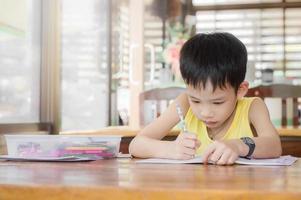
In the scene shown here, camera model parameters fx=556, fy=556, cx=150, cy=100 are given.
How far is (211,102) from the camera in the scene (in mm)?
1344

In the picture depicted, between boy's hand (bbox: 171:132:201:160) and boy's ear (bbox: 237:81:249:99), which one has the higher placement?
boy's ear (bbox: 237:81:249:99)

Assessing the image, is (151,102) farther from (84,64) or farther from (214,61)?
(214,61)

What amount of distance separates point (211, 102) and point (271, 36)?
496cm

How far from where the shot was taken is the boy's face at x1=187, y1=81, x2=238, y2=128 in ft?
4.40

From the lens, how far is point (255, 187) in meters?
0.68

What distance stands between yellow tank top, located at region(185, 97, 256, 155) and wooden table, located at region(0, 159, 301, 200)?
0.48m

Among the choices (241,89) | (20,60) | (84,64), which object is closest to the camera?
(241,89)

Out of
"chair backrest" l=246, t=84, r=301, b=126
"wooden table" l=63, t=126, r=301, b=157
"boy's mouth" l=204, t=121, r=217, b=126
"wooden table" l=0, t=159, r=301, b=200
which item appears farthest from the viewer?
"chair backrest" l=246, t=84, r=301, b=126

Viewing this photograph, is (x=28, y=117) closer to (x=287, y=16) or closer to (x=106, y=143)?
(x=106, y=143)

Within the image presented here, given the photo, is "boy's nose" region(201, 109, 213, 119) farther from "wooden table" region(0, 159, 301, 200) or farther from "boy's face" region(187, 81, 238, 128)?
"wooden table" region(0, 159, 301, 200)

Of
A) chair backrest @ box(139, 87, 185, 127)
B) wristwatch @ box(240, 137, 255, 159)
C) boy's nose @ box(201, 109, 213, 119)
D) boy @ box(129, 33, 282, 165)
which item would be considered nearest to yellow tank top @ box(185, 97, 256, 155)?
boy @ box(129, 33, 282, 165)

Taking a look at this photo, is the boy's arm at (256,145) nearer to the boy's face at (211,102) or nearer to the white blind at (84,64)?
the boy's face at (211,102)

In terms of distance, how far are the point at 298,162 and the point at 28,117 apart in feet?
7.12

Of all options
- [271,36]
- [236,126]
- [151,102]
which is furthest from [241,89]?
[271,36]
